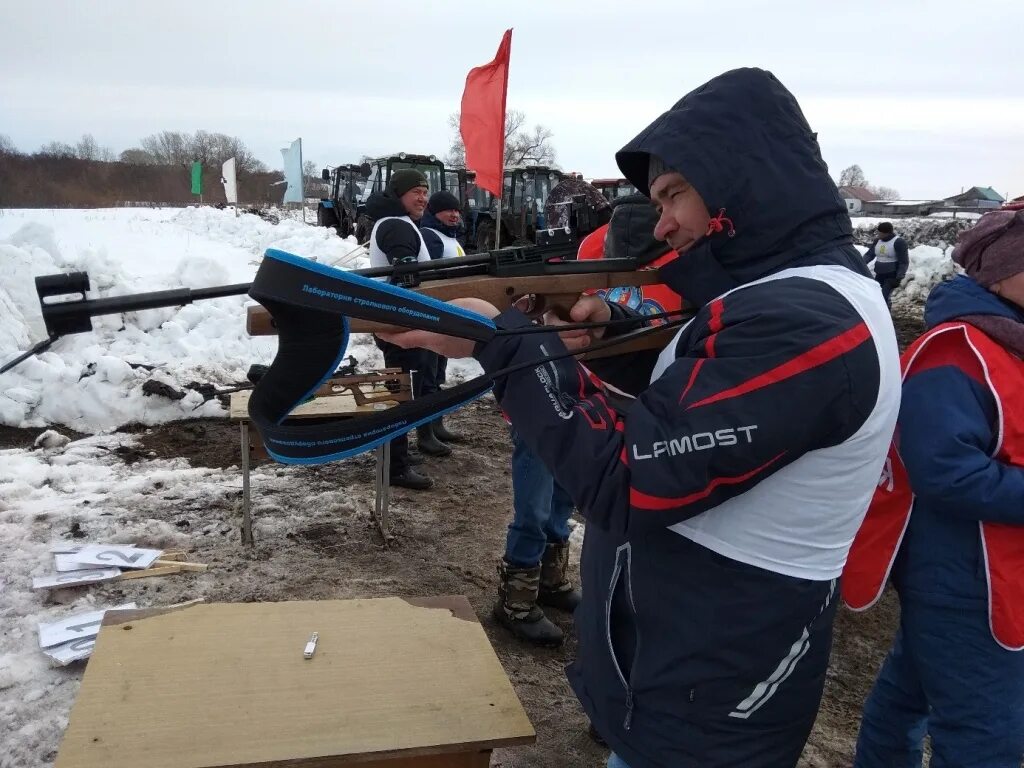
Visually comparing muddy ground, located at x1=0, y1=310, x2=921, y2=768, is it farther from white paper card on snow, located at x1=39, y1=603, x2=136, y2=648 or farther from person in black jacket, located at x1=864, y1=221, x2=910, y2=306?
person in black jacket, located at x1=864, y1=221, x2=910, y2=306

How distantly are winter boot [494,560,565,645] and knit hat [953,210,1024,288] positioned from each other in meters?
2.16

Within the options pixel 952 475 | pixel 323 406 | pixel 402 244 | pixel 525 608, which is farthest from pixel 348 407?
pixel 952 475

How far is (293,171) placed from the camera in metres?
20.8

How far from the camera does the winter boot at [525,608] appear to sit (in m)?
3.26

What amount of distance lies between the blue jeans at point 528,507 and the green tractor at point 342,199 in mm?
18039

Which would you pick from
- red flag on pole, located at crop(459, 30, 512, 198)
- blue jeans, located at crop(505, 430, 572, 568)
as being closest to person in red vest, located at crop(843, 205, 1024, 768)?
blue jeans, located at crop(505, 430, 572, 568)

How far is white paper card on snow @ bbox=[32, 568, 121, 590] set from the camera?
3.49m

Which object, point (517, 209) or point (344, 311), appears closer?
point (344, 311)

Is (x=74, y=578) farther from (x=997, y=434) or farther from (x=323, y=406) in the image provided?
(x=997, y=434)

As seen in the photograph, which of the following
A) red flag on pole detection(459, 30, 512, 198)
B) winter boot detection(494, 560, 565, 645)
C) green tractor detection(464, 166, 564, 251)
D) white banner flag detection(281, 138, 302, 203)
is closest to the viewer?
winter boot detection(494, 560, 565, 645)

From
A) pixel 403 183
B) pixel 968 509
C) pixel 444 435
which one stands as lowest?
pixel 444 435

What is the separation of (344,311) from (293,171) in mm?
21528

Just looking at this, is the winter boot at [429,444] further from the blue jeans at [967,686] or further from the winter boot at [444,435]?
the blue jeans at [967,686]

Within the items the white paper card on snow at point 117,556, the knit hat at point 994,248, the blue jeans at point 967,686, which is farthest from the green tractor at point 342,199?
the blue jeans at point 967,686
